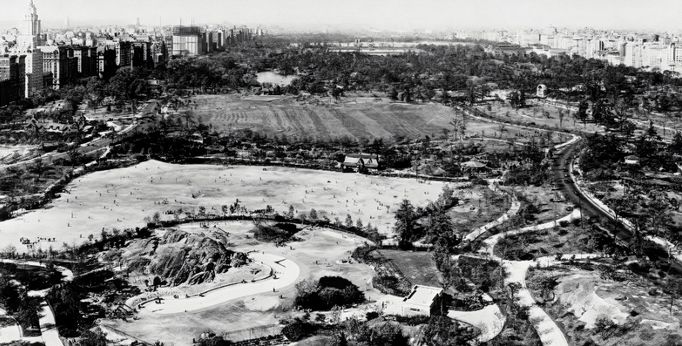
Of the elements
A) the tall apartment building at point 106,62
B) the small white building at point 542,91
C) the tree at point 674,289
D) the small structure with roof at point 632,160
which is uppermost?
the tall apartment building at point 106,62

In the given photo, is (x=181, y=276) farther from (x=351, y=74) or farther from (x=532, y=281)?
(x=351, y=74)

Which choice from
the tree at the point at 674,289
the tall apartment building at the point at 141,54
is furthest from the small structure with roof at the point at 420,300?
the tall apartment building at the point at 141,54

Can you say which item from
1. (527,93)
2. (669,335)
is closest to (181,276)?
(669,335)

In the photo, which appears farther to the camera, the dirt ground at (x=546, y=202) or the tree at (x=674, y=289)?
the dirt ground at (x=546, y=202)

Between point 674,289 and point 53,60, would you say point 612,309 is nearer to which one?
point 674,289

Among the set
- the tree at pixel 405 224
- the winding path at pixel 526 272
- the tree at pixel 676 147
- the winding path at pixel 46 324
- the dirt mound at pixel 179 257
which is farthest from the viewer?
the tree at pixel 676 147

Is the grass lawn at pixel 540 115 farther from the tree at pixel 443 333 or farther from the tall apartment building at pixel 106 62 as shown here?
the tall apartment building at pixel 106 62

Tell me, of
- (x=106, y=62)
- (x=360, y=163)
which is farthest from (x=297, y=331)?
(x=106, y=62)
